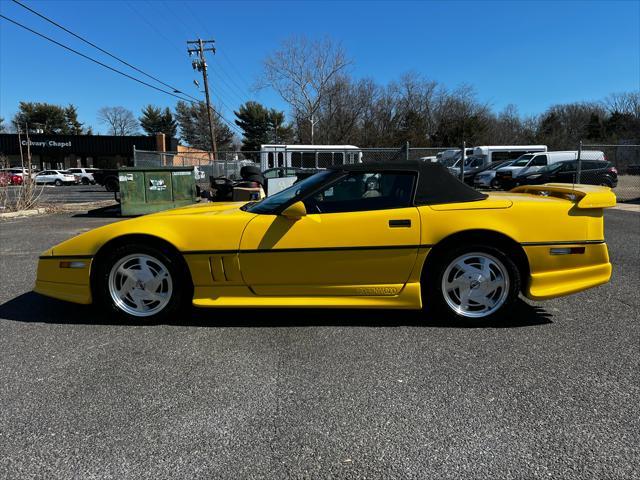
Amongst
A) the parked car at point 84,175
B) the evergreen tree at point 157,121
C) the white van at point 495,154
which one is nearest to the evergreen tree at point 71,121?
the evergreen tree at point 157,121

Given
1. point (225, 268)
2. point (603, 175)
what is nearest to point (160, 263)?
point (225, 268)

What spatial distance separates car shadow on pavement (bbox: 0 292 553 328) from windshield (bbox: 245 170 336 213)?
3.16ft

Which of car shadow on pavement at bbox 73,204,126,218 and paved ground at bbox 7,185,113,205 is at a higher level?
paved ground at bbox 7,185,113,205

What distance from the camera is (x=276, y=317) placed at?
13.6ft

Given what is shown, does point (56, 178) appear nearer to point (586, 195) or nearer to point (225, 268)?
point (225, 268)

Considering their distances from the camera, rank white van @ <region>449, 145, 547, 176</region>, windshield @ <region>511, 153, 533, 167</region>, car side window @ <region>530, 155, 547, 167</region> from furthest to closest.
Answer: white van @ <region>449, 145, 547, 176</region>, windshield @ <region>511, 153, 533, 167</region>, car side window @ <region>530, 155, 547, 167</region>

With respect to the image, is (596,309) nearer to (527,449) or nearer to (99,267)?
(527,449)

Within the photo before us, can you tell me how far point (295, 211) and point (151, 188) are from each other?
9852mm

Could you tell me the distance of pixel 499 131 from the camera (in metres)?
56.9

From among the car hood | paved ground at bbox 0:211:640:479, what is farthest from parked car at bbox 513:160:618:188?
the car hood

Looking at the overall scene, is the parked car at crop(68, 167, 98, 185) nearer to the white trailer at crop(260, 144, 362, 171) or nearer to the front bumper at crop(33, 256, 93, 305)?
the white trailer at crop(260, 144, 362, 171)

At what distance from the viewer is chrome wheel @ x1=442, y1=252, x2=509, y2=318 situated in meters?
3.82

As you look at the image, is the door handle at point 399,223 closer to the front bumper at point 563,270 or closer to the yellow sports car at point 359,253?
the yellow sports car at point 359,253

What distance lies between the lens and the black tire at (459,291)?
3.79 meters
